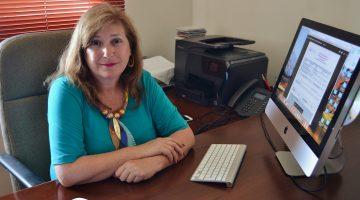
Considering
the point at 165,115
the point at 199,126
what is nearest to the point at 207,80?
the point at 199,126

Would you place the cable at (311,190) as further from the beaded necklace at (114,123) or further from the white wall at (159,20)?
the white wall at (159,20)

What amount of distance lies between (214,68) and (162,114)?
53cm

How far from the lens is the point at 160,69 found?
2.13 m

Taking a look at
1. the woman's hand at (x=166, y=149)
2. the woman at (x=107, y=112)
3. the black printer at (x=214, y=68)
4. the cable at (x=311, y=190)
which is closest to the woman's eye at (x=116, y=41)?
the woman at (x=107, y=112)

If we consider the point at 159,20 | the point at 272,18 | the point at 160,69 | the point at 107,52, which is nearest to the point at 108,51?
the point at 107,52

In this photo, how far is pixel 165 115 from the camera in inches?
53.0

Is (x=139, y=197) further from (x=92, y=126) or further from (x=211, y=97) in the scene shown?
(x=211, y=97)

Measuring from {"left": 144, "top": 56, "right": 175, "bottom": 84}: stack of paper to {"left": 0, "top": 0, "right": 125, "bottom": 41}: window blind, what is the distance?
20.0 inches

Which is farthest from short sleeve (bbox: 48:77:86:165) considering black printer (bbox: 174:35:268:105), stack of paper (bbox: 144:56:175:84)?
stack of paper (bbox: 144:56:175:84)

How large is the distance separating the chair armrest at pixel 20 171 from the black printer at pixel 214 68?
35.0 inches

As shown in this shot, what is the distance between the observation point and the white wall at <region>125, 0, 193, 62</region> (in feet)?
7.68

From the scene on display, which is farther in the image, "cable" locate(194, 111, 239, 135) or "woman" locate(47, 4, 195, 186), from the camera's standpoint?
"cable" locate(194, 111, 239, 135)

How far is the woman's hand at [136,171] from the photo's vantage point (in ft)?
3.44

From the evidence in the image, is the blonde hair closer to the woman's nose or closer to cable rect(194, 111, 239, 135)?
the woman's nose
